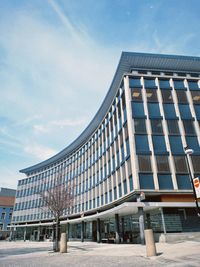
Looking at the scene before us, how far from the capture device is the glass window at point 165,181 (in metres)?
24.4

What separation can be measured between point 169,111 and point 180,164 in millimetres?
7732

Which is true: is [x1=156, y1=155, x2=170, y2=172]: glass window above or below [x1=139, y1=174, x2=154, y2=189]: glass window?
above

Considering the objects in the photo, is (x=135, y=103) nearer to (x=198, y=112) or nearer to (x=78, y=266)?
(x=198, y=112)

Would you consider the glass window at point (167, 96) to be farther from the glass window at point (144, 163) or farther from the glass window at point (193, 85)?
the glass window at point (144, 163)

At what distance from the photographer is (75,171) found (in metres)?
52.5

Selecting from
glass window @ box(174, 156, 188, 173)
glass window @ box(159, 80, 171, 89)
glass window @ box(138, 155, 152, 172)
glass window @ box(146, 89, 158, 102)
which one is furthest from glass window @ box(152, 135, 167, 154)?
glass window @ box(159, 80, 171, 89)

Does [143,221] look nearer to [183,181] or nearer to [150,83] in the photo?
[183,181]

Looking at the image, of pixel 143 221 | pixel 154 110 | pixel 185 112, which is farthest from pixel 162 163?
pixel 185 112

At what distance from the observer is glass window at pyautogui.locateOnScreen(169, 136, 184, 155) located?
26469 mm

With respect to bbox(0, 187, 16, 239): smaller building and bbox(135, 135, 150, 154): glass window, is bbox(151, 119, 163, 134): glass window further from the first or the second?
bbox(0, 187, 16, 239): smaller building

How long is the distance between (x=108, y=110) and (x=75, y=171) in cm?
2078

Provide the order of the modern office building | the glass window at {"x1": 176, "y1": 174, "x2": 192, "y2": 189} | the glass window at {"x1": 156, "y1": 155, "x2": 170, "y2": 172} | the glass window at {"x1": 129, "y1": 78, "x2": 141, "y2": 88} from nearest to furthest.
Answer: the modern office building < the glass window at {"x1": 176, "y1": 174, "x2": 192, "y2": 189} < the glass window at {"x1": 156, "y1": 155, "x2": 170, "y2": 172} < the glass window at {"x1": 129, "y1": 78, "x2": 141, "y2": 88}

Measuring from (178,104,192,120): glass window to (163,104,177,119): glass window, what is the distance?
114 cm

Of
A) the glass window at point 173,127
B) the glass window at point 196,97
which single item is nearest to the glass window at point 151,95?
the glass window at point 173,127
